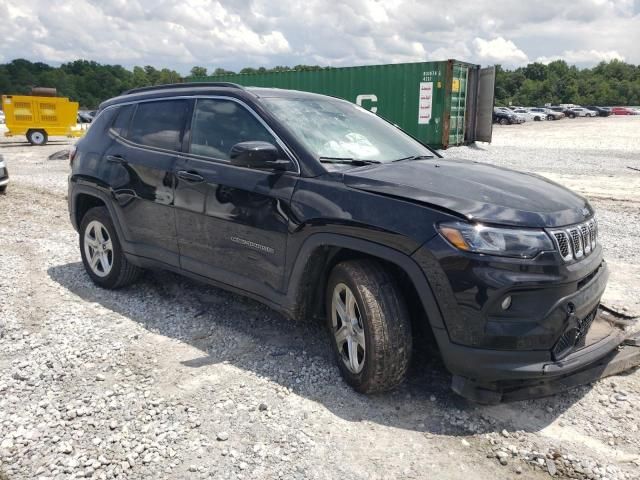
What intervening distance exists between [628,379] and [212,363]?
8.72ft

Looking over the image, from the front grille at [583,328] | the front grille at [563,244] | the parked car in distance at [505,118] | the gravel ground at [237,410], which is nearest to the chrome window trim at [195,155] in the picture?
the gravel ground at [237,410]

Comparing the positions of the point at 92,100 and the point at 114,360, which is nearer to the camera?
the point at 114,360

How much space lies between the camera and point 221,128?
12.8 feet

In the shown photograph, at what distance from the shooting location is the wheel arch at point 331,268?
2.76 metres

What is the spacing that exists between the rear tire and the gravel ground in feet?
71.1

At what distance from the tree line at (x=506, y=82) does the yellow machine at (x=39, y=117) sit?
212 feet

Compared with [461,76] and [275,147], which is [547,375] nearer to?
[275,147]

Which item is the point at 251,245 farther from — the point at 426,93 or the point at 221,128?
the point at 426,93

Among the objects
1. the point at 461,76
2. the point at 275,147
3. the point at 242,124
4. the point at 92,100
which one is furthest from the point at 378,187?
the point at 92,100

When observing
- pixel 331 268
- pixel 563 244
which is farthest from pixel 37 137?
pixel 563 244

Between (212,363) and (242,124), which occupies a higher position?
(242,124)

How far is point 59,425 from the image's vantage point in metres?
2.90

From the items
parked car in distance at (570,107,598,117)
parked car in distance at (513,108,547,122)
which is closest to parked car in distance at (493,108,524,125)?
parked car in distance at (513,108,547,122)

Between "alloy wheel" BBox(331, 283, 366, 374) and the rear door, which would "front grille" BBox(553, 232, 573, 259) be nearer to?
"alloy wheel" BBox(331, 283, 366, 374)
